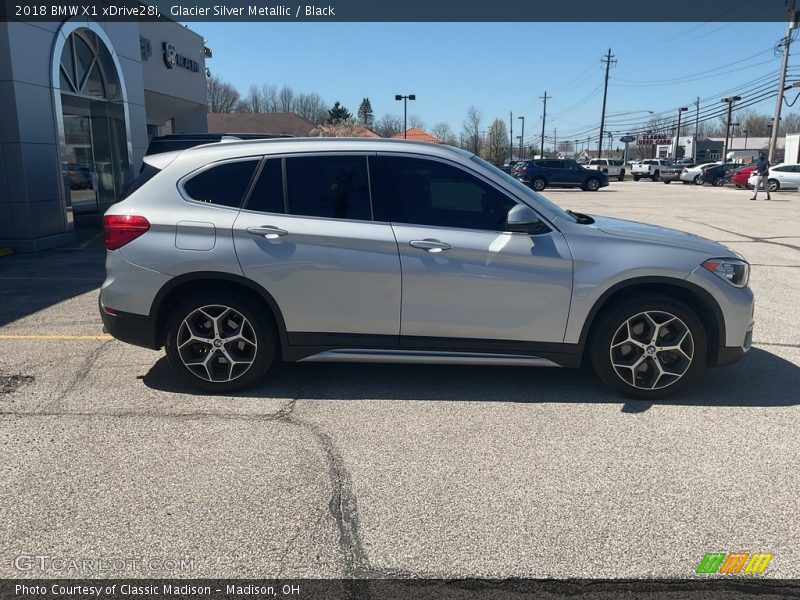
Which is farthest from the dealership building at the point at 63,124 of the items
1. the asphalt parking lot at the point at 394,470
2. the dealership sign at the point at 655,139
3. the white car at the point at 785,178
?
the dealership sign at the point at 655,139

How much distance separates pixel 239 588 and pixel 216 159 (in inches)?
121

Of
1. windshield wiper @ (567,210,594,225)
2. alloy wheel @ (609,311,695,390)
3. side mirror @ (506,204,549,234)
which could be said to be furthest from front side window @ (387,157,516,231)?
alloy wheel @ (609,311,695,390)

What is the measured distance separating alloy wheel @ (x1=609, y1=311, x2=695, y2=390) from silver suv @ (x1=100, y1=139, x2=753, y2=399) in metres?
0.01

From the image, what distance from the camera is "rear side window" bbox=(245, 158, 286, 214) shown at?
4508mm

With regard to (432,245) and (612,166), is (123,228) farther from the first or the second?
(612,166)

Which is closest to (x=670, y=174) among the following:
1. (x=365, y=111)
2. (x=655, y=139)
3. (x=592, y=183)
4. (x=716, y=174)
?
(x=716, y=174)

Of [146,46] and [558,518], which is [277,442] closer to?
[558,518]

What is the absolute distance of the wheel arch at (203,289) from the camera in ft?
14.6

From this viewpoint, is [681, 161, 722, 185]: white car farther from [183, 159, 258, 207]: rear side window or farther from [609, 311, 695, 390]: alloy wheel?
[183, 159, 258, 207]: rear side window

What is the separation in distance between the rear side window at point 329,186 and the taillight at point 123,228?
1063mm

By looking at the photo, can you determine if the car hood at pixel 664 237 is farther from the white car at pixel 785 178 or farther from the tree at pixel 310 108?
the tree at pixel 310 108

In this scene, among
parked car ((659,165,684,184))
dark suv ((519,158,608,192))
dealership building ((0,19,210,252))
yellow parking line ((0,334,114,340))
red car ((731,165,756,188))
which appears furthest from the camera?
parked car ((659,165,684,184))

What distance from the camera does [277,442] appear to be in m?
3.88

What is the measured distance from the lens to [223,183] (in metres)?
4.57
